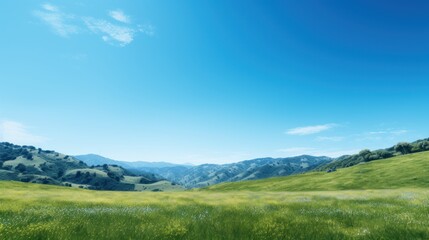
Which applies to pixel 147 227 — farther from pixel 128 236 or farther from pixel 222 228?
pixel 222 228

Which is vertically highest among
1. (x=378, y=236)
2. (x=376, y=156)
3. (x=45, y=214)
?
(x=376, y=156)

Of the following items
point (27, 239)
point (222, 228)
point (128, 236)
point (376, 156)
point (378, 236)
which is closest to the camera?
point (27, 239)

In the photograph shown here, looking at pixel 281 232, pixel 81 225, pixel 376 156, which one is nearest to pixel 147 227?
pixel 81 225

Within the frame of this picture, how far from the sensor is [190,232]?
36.1 feet

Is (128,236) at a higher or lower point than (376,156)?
lower

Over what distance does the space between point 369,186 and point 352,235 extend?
3763 inches

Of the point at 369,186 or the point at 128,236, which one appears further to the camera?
the point at 369,186

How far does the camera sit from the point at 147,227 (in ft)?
37.7

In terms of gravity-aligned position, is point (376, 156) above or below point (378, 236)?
above

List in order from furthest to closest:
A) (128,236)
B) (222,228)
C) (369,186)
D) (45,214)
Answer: (369,186) < (45,214) < (222,228) < (128,236)

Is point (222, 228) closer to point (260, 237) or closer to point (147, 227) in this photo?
point (260, 237)

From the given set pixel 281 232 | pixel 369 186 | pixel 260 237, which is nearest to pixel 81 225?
pixel 260 237

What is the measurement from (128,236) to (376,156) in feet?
695

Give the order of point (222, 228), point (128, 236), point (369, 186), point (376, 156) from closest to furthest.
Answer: point (128, 236)
point (222, 228)
point (369, 186)
point (376, 156)
